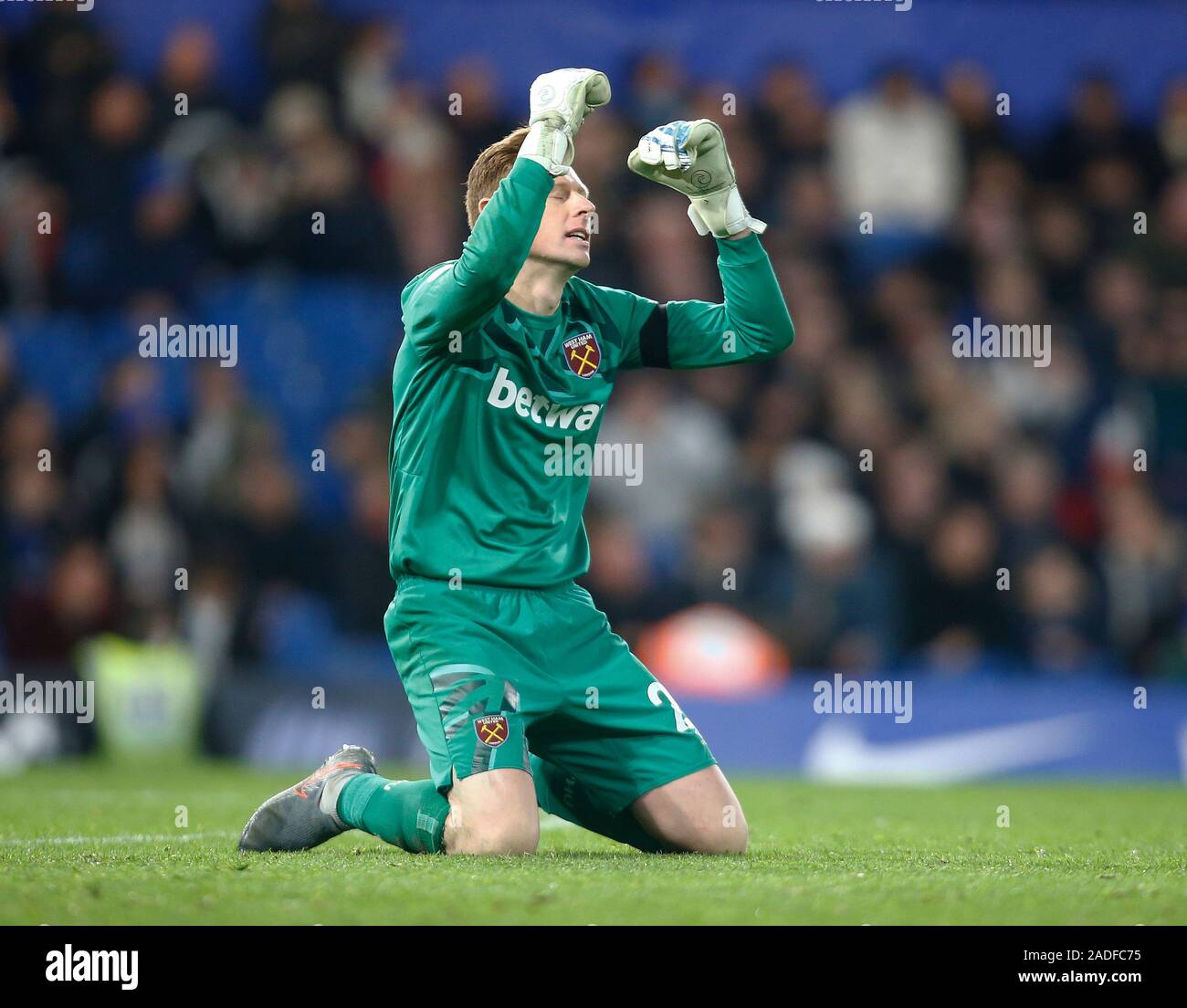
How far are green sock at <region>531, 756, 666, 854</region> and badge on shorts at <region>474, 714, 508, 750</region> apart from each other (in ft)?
1.50

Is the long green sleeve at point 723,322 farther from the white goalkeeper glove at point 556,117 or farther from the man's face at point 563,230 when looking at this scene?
the white goalkeeper glove at point 556,117

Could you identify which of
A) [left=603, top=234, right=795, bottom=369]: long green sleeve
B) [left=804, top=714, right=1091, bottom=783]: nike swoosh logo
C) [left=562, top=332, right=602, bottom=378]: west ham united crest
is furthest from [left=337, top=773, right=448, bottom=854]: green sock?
[left=804, top=714, right=1091, bottom=783]: nike swoosh logo

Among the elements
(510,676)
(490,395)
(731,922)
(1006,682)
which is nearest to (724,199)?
(490,395)

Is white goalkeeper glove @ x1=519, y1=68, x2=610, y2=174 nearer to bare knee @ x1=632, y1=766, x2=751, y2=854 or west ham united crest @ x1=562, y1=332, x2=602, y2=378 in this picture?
west ham united crest @ x1=562, y1=332, x2=602, y2=378

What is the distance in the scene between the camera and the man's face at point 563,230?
5043mm

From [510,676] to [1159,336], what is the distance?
787cm

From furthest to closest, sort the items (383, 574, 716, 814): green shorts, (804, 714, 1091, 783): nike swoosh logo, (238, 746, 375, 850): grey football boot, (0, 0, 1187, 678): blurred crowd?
(0, 0, 1187, 678): blurred crowd, (804, 714, 1091, 783): nike swoosh logo, (238, 746, 375, 850): grey football boot, (383, 574, 716, 814): green shorts

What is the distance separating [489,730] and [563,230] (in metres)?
1.47

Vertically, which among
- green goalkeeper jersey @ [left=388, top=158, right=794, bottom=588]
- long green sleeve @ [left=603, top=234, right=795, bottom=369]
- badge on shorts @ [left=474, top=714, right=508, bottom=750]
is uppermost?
long green sleeve @ [left=603, top=234, right=795, bottom=369]

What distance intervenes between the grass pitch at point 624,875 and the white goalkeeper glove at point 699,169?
1905 millimetres

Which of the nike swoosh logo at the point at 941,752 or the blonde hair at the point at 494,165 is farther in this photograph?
the nike swoosh logo at the point at 941,752

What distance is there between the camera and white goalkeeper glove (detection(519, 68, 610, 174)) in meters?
4.80

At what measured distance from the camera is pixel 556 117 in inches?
190

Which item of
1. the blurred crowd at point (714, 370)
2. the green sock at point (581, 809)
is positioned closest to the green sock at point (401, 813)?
the green sock at point (581, 809)
